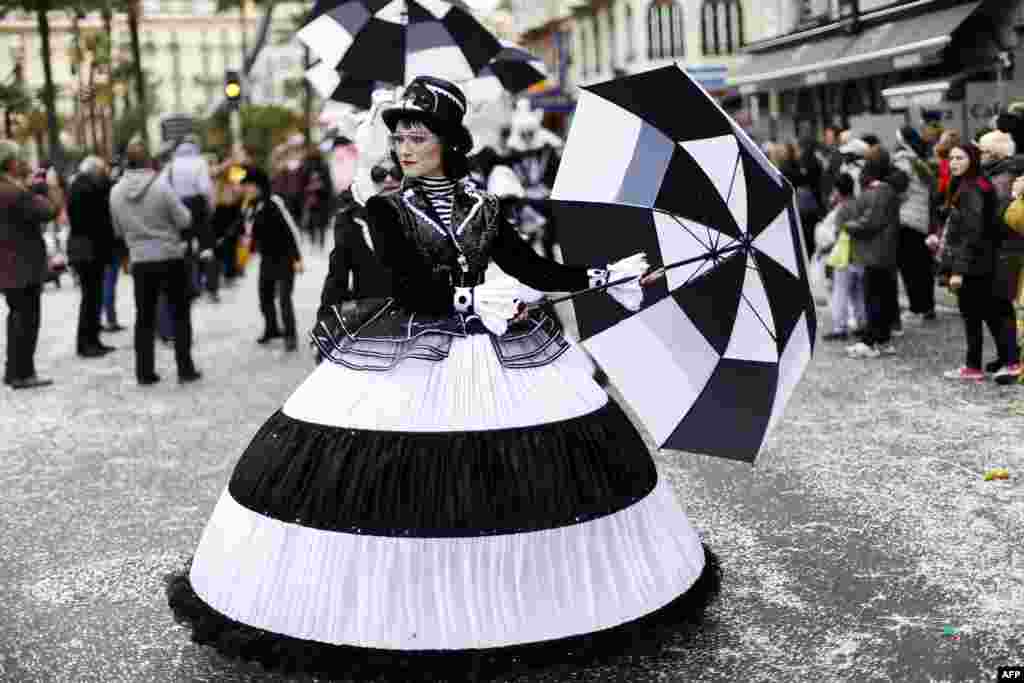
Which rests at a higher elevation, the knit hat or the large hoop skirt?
the knit hat

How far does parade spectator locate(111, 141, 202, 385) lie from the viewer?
10.5 meters

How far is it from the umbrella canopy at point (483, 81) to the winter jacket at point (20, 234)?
95.4 inches

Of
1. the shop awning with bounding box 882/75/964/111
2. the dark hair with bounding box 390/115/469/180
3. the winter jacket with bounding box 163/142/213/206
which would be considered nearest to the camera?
the dark hair with bounding box 390/115/469/180

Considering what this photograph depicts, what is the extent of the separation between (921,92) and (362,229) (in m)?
14.6

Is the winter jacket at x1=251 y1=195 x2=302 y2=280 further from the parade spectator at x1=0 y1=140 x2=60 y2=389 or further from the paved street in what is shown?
the parade spectator at x1=0 y1=140 x2=60 y2=389

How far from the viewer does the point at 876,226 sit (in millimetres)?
10539

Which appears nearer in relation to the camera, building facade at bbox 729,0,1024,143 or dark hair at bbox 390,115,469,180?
dark hair at bbox 390,115,469,180

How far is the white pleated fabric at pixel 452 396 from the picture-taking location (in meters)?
4.17

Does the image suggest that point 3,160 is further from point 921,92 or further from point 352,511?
point 921,92

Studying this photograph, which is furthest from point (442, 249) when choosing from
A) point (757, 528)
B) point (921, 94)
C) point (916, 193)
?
point (921, 94)

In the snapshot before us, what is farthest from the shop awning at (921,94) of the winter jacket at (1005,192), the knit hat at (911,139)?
the winter jacket at (1005,192)

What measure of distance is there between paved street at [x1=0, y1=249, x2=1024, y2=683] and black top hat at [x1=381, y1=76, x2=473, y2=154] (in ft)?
6.20

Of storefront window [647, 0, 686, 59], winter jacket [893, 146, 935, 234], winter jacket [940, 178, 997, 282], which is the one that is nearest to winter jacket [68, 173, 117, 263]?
winter jacket [893, 146, 935, 234]

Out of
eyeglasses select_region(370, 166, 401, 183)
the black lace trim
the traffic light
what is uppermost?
the traffic light
